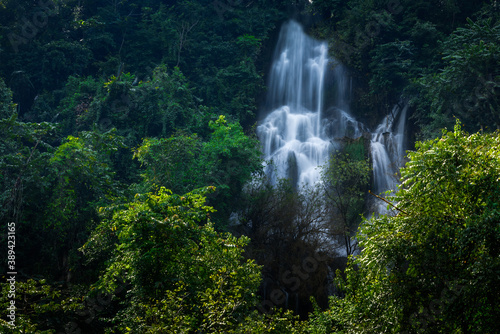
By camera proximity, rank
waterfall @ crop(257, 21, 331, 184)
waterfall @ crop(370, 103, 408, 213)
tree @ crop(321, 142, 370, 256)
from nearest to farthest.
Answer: tree @ crop(321, 142, 370, 256), waterfall @ crop(370, 103, 408, 213), waterfall @ crop(257, 21, 331, 184)

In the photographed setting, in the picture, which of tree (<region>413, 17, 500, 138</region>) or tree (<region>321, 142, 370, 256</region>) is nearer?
tree (<region>321, 142, 370, 256</region>)

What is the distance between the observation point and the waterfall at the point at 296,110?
25.4 m

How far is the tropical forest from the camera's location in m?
6.45

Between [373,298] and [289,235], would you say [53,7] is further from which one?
[373,298]

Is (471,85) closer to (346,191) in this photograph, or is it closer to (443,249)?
(346,191)

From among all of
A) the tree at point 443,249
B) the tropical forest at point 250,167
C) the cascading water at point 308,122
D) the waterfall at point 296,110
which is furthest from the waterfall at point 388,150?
the tree at point 443,249

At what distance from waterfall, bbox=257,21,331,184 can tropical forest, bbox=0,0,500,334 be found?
0.17 m

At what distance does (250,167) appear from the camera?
19859mm

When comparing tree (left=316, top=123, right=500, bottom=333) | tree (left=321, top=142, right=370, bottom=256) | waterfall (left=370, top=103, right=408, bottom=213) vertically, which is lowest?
tree (left=316, top=123, right=500, bottom=333)

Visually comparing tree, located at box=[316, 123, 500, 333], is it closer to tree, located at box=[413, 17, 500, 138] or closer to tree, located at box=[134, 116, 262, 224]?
tree, located at box=[134, 116, 262, 224]

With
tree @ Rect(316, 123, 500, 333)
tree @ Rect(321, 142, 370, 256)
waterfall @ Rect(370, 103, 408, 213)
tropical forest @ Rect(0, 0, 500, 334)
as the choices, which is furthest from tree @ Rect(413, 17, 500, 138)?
tree @ Rect(316, 123, 500, 333)

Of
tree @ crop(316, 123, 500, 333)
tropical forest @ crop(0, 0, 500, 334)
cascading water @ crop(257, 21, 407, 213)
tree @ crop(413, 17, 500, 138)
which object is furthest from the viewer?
cascading water @ crop(257, 21, 407, 213)

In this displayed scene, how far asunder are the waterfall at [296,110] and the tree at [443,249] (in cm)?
1635

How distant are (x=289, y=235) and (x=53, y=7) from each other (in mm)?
22816
